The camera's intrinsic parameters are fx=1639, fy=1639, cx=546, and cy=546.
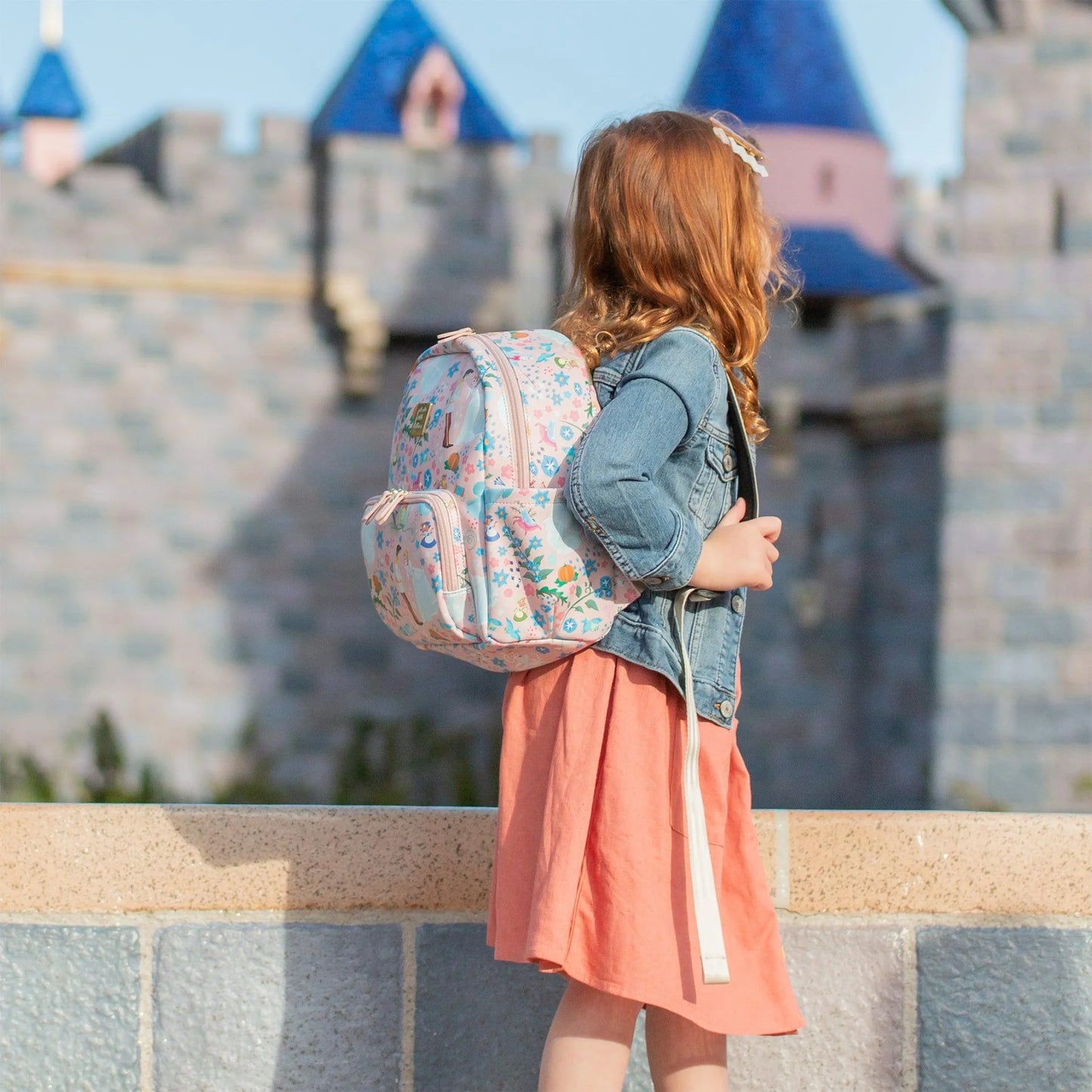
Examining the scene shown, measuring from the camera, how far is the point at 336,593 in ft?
39.1

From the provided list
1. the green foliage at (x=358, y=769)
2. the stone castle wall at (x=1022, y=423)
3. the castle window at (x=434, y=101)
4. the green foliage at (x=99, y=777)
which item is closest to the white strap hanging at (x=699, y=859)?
the stone castle wall at (x=1022, y=423)

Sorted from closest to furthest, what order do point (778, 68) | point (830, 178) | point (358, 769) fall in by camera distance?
point (358, 769), point (830, 178), point (778, 68)

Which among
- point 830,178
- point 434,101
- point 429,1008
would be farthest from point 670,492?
point 830,178

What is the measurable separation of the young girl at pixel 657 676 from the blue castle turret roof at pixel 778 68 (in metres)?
12.0

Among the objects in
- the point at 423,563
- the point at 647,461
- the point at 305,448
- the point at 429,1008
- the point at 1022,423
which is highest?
the point at 647,461

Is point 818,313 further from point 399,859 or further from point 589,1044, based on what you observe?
point 589,1044

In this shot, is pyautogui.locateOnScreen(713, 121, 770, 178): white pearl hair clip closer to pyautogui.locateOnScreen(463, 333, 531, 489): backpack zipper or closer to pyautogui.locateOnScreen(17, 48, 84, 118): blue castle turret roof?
pyautogui.locateOnScreen(463, 333, 531, 489): backpack zipper

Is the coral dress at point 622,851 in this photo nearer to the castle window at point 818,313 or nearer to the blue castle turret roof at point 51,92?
the castle window at point 818,313

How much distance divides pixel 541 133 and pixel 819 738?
490 cm

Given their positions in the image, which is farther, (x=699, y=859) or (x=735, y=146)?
(x=735, y=146)

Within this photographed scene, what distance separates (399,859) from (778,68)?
12.4m

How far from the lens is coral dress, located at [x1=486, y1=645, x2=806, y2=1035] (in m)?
1.95

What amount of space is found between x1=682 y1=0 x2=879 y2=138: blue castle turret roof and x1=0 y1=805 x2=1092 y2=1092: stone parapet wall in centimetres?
1172

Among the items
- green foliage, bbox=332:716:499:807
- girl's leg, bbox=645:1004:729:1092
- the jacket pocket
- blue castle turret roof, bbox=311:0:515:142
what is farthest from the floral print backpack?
blue castle turret roof, bbox=311:0:515:142
